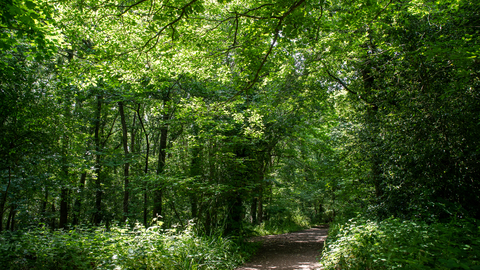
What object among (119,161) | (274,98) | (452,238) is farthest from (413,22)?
(119,161)

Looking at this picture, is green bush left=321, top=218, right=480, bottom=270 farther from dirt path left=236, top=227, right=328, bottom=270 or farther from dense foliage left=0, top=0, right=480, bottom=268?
dirt path left=236, top=227, right=328, bottom=270

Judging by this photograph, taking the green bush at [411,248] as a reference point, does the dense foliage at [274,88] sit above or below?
above

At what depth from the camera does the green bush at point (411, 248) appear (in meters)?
2.82

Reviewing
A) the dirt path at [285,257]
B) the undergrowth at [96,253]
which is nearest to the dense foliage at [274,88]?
the undergrowth at [96,253]

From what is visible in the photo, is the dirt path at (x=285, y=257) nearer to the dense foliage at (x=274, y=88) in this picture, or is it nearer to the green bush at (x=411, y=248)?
the dense foliage at (x=274, y=88)

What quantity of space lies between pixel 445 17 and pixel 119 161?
39.2ft

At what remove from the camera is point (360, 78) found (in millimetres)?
7527

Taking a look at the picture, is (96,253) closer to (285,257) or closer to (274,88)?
(285,257)

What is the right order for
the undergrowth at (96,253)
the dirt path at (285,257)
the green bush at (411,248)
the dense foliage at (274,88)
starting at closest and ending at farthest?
the green bush at (411,248)
the undergrowth at (96,253)
the dense foliage at (274,88)
the dirt path at (285,257)

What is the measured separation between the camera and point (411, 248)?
3166mm

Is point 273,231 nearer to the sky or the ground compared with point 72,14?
nearer to the ground

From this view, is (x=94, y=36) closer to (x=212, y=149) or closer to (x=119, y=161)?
(x=212, y=149)

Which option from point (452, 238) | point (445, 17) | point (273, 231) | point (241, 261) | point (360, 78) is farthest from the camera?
point (273, 231)

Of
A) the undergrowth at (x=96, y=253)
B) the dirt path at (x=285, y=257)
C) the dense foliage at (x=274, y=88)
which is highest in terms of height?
the dense foliage at (x=274, y=88)
